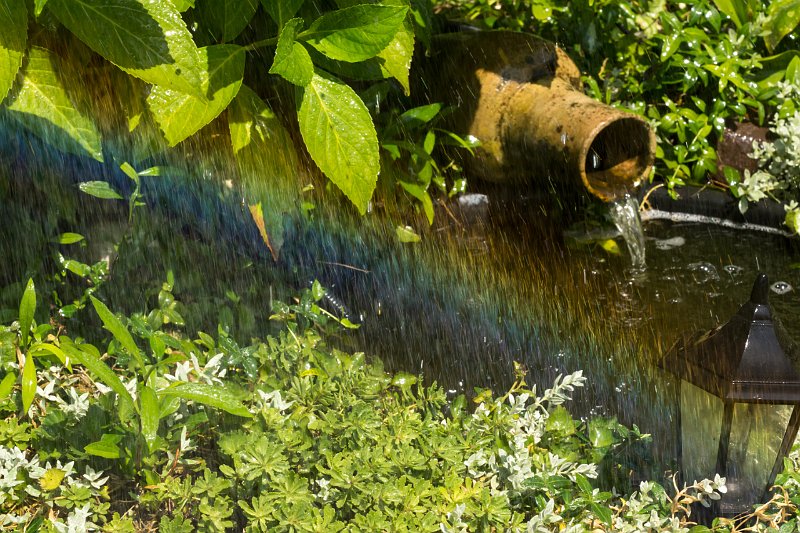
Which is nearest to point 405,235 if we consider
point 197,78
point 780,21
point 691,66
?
point 197,78

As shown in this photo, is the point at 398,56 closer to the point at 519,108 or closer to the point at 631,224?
the point at 519,108

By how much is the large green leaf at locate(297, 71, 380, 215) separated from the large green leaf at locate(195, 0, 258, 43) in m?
0.27

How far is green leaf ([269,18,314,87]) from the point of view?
2.08 m

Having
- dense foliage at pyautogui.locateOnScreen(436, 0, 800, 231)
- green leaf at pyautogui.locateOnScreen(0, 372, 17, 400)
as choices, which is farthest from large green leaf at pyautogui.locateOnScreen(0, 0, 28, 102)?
dense foliage at pyautogui.locateOnScreen(436, 0, 800, 231)

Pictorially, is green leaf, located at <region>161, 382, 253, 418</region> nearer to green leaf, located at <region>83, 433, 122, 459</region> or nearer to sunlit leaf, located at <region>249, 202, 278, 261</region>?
green leaf, located at <region>83, 433, 122, 459</region>

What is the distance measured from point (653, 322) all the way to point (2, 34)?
228cm

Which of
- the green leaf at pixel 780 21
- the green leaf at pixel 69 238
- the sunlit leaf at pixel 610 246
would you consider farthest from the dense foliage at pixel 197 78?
the green leaf at pixel 780 21

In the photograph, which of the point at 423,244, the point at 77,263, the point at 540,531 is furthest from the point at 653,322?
the point at 77,263

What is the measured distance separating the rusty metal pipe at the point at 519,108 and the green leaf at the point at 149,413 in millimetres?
1884

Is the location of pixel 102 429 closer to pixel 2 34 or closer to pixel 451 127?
pixel 2 34

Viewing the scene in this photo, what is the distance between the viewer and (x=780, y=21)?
13.6 ft

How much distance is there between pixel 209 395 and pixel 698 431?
0.99 meters

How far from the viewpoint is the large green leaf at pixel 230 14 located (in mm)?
2271

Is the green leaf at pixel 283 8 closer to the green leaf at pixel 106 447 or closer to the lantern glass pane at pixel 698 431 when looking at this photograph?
the green leaf at pixel 106 447
